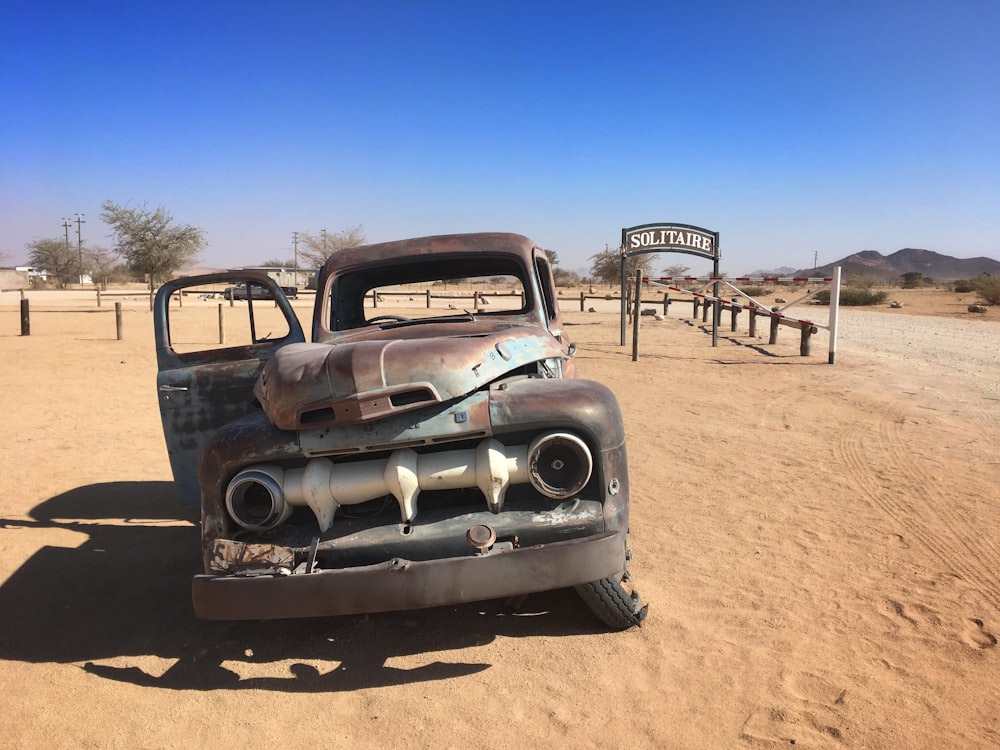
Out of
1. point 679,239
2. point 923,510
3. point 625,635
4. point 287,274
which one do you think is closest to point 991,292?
point 679,239

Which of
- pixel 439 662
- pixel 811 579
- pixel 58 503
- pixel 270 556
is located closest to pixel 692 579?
pixel 811 579

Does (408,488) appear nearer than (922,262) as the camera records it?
Yes

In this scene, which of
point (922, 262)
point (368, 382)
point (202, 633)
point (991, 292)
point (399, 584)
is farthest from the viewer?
point (922, 262)

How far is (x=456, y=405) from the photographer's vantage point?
278 centimetres

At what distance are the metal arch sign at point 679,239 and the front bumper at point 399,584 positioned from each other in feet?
43.7

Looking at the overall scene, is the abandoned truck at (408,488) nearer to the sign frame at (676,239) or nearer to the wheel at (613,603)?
the wheel at (613,603)

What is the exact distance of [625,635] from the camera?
3.21m

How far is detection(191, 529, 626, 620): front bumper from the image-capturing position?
2.54 m

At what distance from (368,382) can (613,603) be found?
4.86 ft

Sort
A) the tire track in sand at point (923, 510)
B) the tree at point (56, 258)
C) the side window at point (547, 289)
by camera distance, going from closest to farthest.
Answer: the tire track in sand at point (923, 510), the side window at point (547, 289), the tree at point (56, 258)

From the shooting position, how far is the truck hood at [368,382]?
2688 millimetres

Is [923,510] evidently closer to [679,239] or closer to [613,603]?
[613,603]

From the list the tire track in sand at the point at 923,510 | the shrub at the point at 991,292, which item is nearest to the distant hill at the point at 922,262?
the shrub at the point at 991,292

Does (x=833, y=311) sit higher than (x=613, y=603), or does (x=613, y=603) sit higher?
(x=833, y=311)
